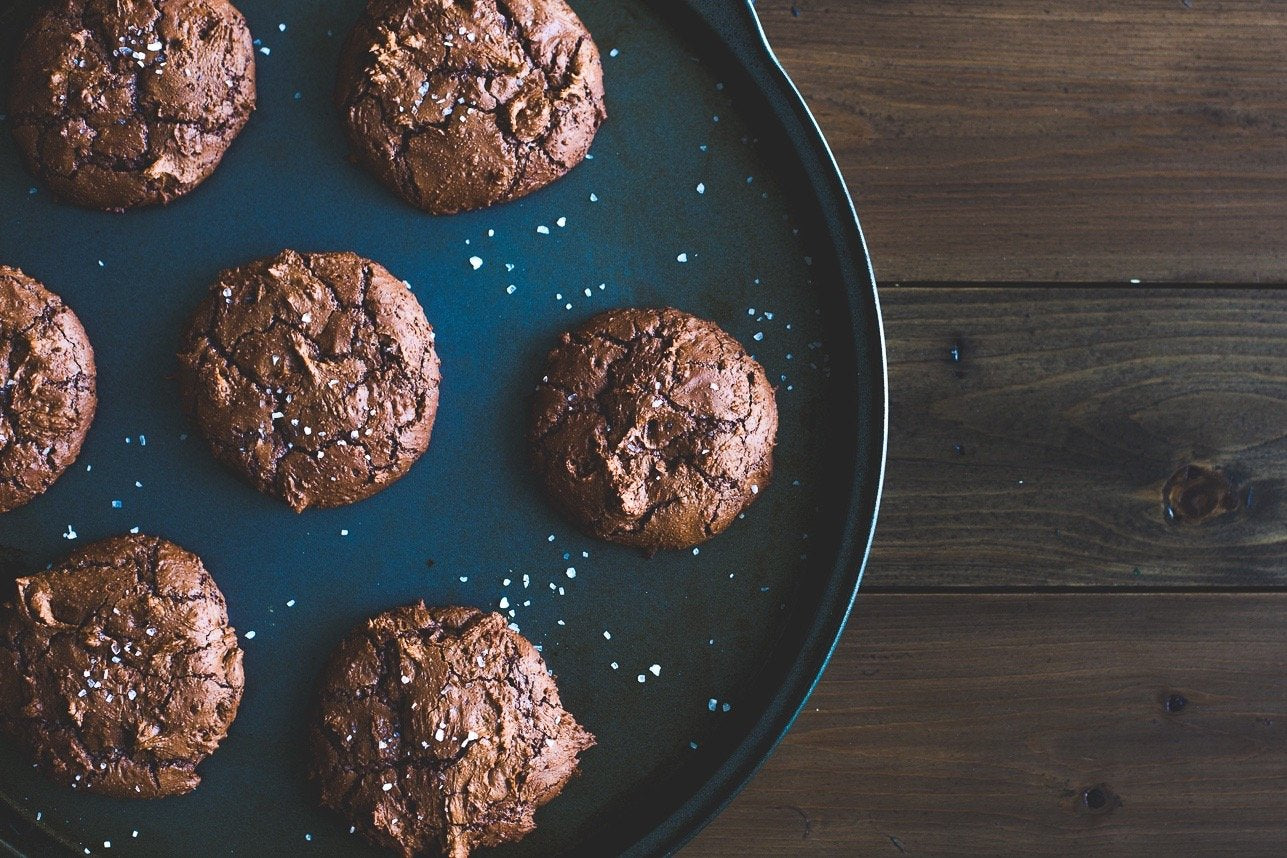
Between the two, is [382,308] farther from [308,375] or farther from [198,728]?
[198,728]

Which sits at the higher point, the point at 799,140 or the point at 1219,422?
the point at 799,140

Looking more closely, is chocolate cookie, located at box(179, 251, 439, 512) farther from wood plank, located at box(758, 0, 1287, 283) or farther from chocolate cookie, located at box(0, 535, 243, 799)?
wood plank, located at box(758, 0, 1287, 283)

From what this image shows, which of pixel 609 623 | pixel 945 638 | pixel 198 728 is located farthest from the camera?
pixel 945 638


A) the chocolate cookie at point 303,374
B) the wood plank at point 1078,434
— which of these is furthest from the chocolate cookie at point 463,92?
the wood plank at point 1078,434

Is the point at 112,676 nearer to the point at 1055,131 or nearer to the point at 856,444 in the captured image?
the point at 856,444

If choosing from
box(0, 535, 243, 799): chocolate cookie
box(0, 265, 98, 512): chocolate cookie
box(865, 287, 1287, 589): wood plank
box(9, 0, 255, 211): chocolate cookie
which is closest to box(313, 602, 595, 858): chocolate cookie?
box(0, 535, 243, 799): chocolate cookie

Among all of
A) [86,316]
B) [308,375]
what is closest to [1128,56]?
[308,375]

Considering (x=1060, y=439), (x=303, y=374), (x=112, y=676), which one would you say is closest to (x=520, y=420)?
(x=303, y=374)
